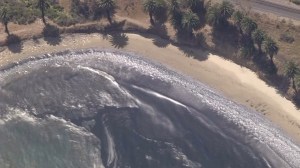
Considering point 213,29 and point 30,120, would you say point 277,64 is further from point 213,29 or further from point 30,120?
point 30,120

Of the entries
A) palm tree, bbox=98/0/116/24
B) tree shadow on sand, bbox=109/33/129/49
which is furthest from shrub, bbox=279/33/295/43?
palm tree, bbox=98/0/116/24

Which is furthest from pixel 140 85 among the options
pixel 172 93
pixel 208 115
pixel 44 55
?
pixel 44 55

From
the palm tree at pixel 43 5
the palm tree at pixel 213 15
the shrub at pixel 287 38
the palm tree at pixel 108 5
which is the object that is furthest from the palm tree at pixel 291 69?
the palm tree at pixel 43 5

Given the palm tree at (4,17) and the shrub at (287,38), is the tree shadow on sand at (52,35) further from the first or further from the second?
the shrub at (287,38)

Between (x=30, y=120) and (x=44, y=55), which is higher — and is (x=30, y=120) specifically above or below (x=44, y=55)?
below

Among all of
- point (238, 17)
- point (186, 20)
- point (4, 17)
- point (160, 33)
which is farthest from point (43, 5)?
point (238, 17)

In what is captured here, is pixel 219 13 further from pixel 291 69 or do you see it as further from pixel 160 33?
pixel 291 69
